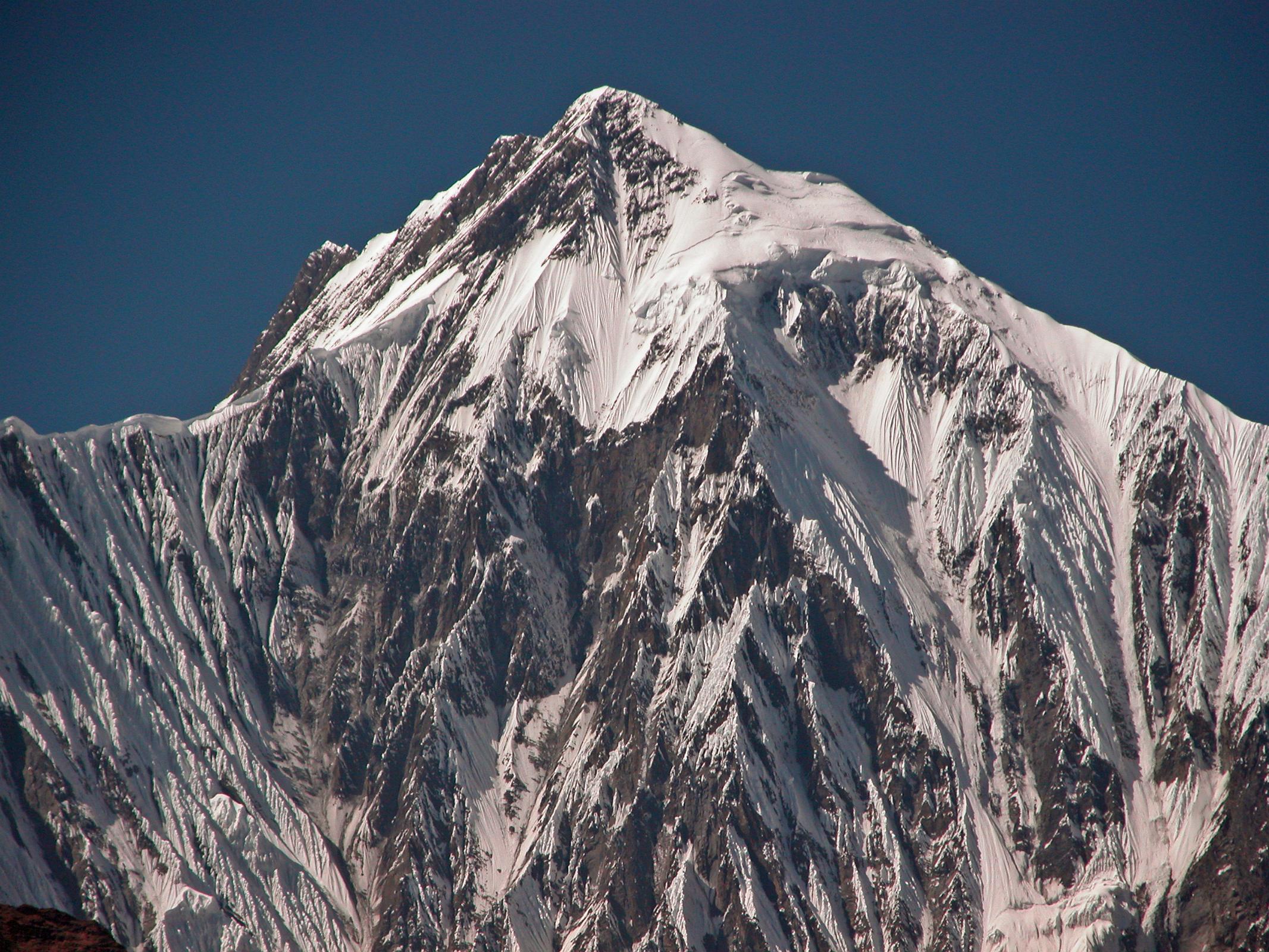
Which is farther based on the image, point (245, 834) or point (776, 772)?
point (245, 834)

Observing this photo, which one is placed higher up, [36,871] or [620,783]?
[36,871]

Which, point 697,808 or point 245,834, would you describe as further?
point 245,834

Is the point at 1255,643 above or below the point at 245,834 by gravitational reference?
below

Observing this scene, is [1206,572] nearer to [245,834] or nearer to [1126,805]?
[1126,805]

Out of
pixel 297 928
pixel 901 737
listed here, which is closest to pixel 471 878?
pixel 297 928

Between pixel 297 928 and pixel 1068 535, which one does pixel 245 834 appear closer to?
pixel 297 928

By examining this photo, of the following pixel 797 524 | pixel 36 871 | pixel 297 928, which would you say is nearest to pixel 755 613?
pixel 797 524

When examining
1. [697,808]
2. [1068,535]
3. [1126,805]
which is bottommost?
[1126,805]
